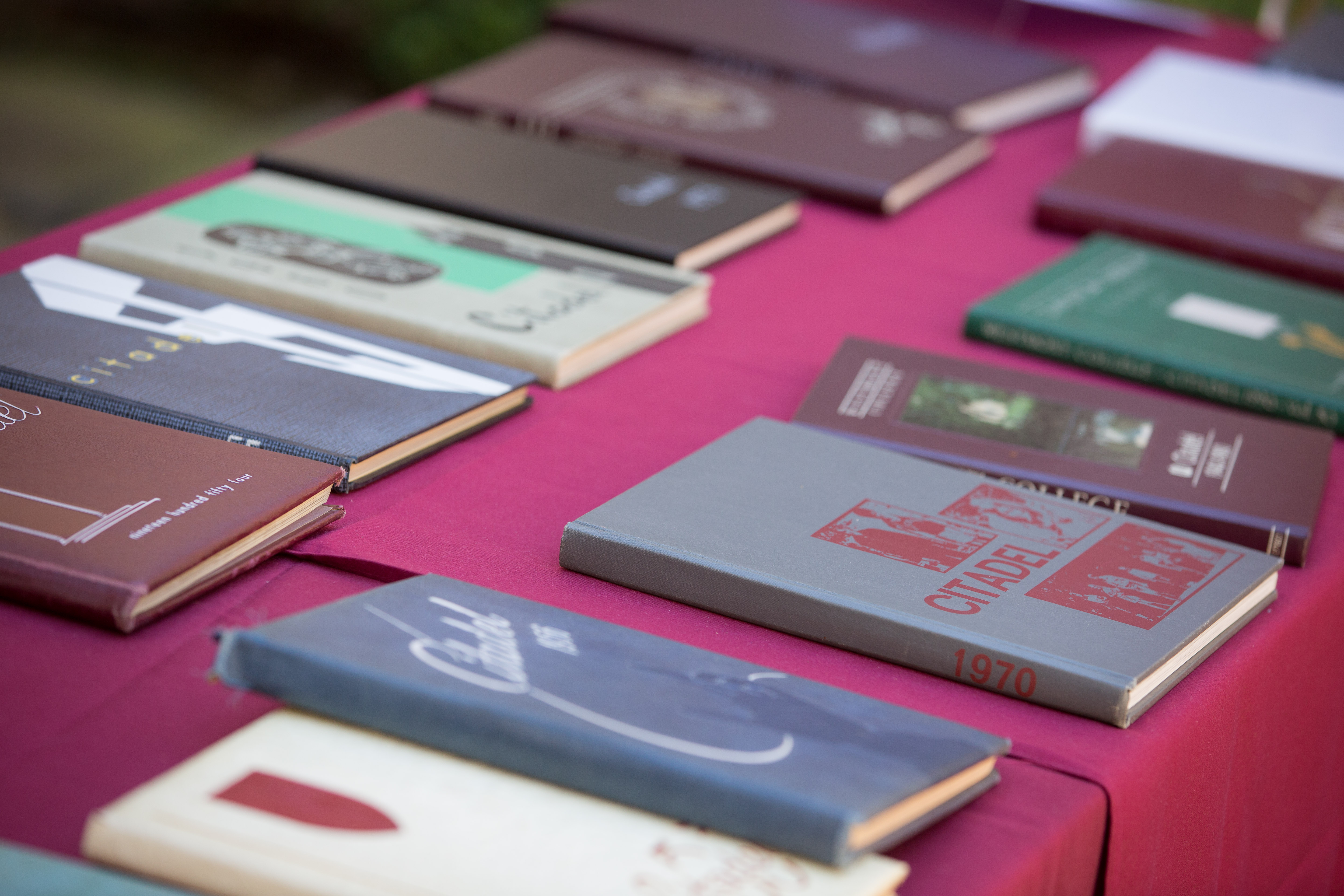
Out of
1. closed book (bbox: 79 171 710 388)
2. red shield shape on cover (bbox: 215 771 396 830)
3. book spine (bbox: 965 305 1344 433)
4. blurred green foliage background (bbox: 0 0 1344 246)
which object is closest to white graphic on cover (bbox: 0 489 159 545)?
red shield shape on cover (bbox: 215 771 396 830)

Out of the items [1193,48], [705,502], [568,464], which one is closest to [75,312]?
[568,464]

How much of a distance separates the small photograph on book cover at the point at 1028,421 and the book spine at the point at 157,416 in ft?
1.38

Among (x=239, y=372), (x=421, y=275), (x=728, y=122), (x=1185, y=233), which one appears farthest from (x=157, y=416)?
(x=1185, y=233)

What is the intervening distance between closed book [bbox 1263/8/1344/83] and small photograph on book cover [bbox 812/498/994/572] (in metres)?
1.53

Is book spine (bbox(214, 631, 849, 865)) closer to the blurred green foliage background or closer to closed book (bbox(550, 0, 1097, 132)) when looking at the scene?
closed book (bbox(550, 0, 1097, 132))

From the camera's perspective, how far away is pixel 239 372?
3.33ft

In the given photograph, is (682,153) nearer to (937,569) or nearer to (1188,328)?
(1188,328)

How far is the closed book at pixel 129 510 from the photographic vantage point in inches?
30.0

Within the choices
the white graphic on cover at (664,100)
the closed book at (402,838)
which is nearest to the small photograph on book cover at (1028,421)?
the closed book at (402,838)

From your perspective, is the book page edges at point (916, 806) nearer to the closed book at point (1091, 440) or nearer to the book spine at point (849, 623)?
the book spine at point (849, 623)

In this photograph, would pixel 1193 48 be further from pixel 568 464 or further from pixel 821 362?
pixel 568 464

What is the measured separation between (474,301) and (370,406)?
21cm

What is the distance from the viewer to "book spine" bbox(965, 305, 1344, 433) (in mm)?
1186

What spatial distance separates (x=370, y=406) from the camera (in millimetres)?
1002
